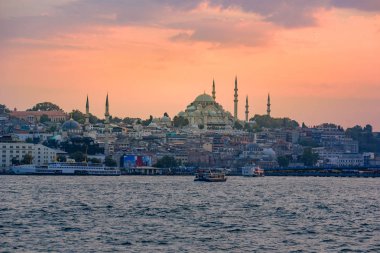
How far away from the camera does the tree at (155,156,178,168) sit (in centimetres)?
13512

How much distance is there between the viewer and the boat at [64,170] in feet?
362

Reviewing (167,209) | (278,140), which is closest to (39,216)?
(167,209)

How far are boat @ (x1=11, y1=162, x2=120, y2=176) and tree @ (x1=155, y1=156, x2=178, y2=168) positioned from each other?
20680 millimetres

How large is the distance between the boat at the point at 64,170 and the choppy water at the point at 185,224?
56.9 m

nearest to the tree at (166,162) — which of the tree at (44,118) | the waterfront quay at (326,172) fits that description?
the waterfront quay at (326,172)

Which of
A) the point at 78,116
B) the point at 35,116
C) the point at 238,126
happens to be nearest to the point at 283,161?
the point at 238,126

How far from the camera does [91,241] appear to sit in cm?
3170

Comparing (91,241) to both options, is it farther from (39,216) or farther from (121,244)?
(39,216)

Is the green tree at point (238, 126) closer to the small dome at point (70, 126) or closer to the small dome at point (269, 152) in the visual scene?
the small dome at point (70, 126)

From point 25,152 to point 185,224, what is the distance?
93828 mm

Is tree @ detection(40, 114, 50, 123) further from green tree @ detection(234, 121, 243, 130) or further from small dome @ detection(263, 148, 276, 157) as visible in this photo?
small dome @ detection(263, 148, 276, 157)

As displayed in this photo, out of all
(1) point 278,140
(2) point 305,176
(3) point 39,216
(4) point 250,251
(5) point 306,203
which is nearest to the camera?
(4) point 250,251

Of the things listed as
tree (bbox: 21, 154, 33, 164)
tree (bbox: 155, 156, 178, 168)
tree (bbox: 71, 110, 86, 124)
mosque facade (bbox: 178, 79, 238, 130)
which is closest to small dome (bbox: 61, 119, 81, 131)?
tree (bbox: 71, 110, 86, 124)

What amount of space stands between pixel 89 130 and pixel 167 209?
12798cm
